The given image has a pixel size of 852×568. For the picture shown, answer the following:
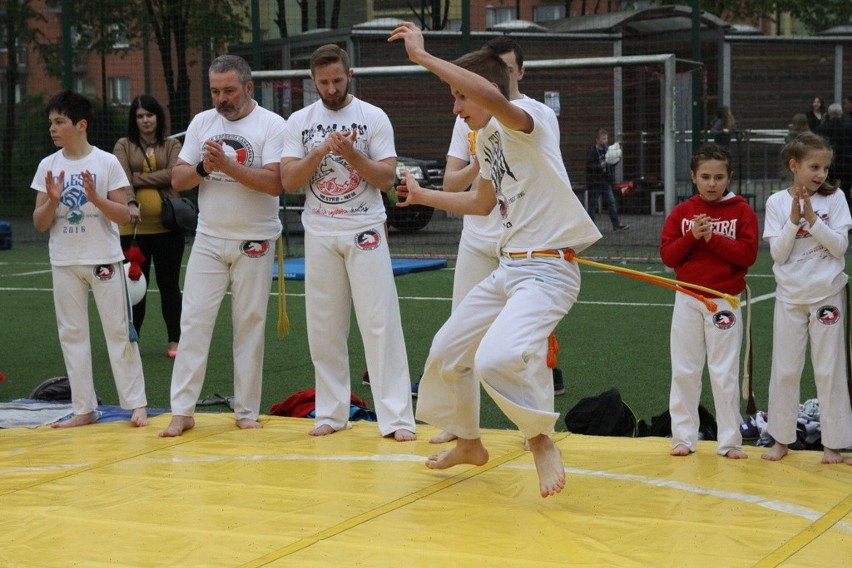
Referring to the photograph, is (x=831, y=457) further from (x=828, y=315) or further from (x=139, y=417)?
(x=139, y=417)

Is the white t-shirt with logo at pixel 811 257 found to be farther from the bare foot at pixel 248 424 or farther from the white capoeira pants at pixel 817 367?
the bare foot at pixel 248 424

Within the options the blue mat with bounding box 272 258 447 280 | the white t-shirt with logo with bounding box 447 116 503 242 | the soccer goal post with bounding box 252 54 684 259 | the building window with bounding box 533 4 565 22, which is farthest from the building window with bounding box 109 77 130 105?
the building window with bounding box 533 4 565 22

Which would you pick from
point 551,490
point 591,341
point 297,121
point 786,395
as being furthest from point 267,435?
point 591,341

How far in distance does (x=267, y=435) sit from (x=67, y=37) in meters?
11.2

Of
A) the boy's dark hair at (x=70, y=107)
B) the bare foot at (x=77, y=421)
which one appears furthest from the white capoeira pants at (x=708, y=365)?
the boy's dark hair at (x=70, y=107)

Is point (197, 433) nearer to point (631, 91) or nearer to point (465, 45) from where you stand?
point (465, 45)

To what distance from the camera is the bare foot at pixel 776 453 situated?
19.0 ft

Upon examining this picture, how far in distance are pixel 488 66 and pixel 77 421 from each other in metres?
3.47

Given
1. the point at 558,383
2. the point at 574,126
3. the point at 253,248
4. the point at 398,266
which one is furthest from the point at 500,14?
the point at 253,248

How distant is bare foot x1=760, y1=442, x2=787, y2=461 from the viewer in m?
5.80

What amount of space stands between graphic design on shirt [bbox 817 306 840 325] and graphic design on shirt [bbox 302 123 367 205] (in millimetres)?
2472

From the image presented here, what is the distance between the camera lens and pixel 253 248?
22.2 feet

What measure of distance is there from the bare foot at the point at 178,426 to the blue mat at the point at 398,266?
692cm

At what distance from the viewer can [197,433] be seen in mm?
6711
